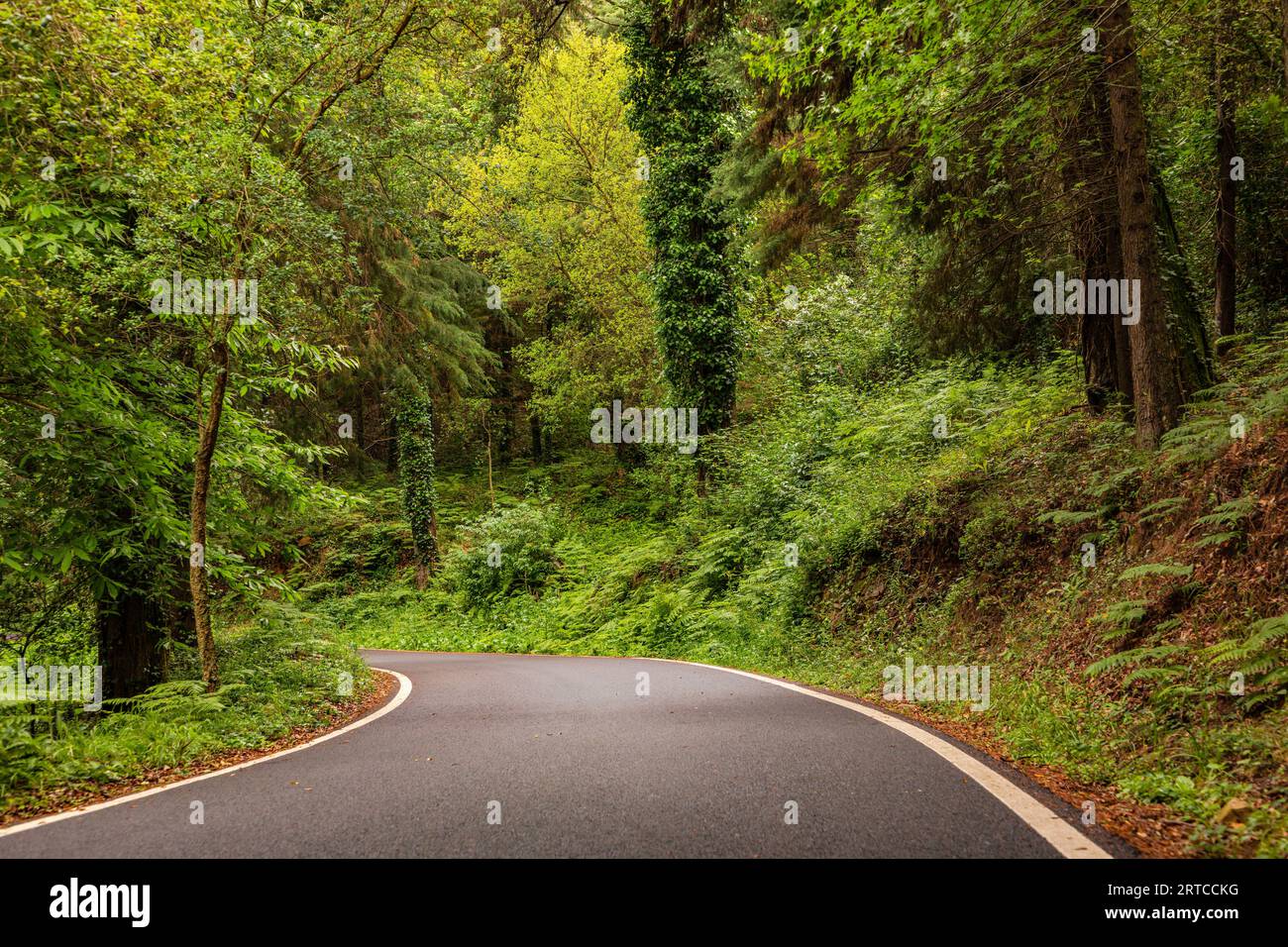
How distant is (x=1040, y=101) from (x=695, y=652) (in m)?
10.0

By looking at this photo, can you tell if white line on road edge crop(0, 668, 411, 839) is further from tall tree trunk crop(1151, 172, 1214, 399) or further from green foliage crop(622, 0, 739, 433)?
green foliage crop(622, 0, 739, 433)

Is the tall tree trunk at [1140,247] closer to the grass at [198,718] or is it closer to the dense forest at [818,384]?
the dense forest at [818,384]

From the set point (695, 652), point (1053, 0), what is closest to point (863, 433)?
point (695, 652)

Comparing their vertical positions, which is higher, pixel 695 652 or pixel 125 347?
pixel 125 347

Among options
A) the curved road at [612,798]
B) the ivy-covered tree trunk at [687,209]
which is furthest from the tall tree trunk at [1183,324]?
the ivy-covered tree trunk at [687,209]

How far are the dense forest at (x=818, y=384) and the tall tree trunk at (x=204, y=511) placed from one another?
0.05 metres

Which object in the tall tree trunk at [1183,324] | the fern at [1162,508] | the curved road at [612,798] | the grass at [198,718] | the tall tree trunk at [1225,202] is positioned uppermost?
the tall tree trunk at [1225,202]

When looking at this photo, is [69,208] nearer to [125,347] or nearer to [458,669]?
[125,347]

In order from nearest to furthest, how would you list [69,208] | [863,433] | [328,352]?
[69,208] → [328,352] → [863,433]

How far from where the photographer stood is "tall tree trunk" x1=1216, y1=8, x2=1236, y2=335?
1087 cm

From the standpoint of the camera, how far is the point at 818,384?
19500 millimetres

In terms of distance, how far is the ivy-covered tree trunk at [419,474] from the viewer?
2402cm

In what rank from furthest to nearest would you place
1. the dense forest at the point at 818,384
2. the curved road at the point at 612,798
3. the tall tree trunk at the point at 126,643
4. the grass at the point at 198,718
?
the tall tree trunk at the point at 126,643 → the dense forest at the point at 818,384 → the grass at the point at 198,718 → the curved road at the point at 612,798

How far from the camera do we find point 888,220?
1238cm
